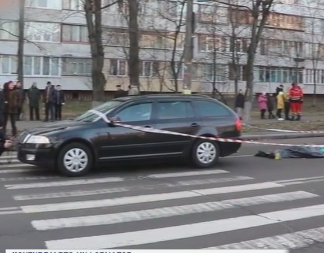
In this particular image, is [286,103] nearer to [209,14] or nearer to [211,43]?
[209,14]

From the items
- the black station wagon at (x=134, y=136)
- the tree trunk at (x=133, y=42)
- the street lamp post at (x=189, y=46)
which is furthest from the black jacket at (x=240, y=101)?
the black station wagon at (x=134, y=136)

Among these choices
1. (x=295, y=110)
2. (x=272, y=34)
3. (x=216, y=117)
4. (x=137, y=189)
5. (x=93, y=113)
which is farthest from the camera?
(x=272, y=34)

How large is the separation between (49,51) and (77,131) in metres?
39.2

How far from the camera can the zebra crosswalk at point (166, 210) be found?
6066mm

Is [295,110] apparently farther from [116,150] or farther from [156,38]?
[156,38]

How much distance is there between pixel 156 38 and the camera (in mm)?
47094

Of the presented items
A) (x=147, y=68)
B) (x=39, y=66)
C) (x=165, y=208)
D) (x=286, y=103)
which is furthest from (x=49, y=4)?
(x=165, y=208)

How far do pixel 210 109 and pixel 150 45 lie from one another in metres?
36.4

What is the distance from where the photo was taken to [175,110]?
11453 millimetres

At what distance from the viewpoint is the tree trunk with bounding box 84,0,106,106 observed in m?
19.5

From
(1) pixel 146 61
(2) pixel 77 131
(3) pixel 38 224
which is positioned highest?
(1) pixel 146 61

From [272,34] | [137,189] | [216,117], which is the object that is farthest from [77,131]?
[272,34]

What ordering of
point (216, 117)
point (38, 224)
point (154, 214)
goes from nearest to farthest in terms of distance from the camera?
point (38, 224) < point (154, 214) < point (216, 117)

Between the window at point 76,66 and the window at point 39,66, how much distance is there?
100 cm
